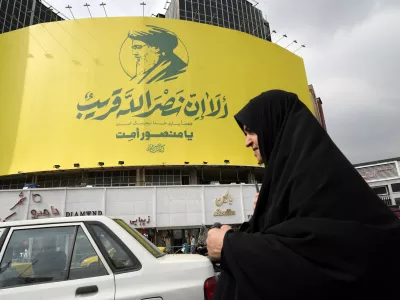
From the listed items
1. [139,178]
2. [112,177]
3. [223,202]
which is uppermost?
[112,177]

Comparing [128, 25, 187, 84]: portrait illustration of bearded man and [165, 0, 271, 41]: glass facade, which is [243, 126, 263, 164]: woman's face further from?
[165, 0, 271, 41]: glass facade

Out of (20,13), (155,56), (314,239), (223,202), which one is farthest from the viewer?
(20,13)

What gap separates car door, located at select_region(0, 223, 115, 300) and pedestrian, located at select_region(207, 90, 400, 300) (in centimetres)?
125

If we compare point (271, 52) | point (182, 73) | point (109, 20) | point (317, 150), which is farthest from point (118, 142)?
point (317, 150)

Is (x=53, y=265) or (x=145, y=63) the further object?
(x=145, y=63)

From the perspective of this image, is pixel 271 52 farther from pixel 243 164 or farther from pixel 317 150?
pixel 317 150

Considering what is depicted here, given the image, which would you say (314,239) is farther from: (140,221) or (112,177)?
(112,177)

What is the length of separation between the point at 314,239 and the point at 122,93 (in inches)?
780

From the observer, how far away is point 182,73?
66.6ft

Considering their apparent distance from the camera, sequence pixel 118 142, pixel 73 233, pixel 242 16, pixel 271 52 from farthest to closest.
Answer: pixel 242 16, pixel 271 52, pixel 118 142, pixel 73 233

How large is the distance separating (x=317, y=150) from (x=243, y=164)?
60.9 feet

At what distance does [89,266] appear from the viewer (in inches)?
75.9

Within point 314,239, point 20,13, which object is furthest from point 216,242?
point 20,13

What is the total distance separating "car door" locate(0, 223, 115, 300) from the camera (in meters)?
1.78
